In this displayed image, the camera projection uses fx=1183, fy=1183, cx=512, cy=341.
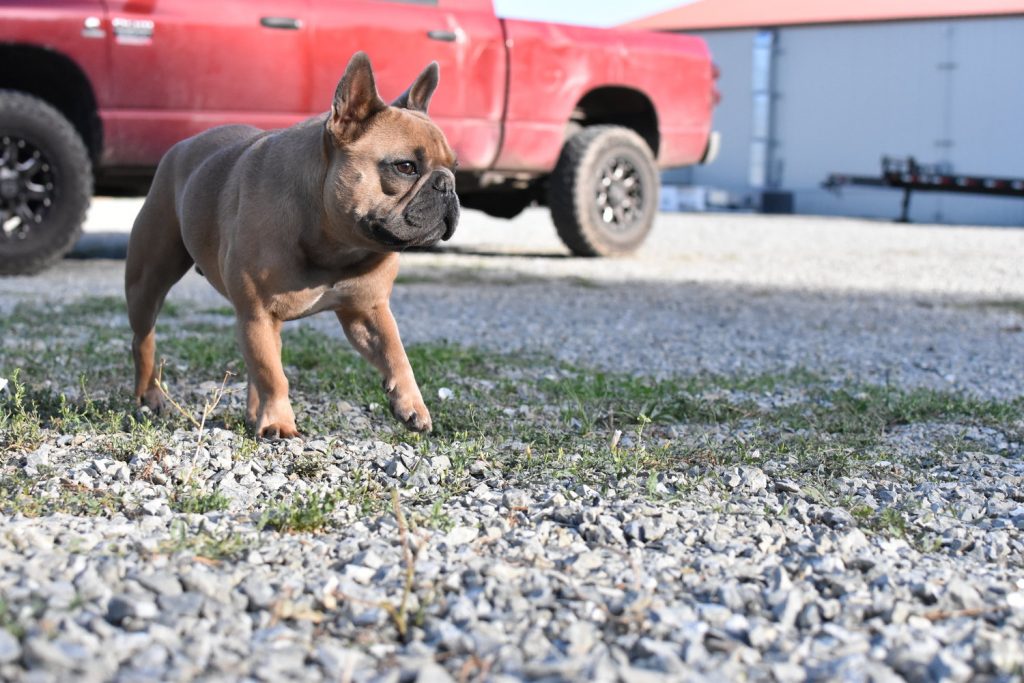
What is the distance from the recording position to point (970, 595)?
2.40 m

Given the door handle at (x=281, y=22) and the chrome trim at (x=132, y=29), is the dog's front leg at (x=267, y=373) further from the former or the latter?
the door handle at (x=281, y=22)

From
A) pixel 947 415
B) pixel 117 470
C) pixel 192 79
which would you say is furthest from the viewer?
pixel 192 79

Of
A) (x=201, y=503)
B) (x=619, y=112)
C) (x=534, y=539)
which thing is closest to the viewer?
(x=534, y=539)

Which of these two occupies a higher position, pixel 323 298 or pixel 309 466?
pixel 323 298

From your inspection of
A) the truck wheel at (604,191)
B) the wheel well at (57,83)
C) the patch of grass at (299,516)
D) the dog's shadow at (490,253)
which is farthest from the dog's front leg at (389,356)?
the dog's shadow at (490,253)

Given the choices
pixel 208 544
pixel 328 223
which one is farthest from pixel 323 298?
pixel 208 544

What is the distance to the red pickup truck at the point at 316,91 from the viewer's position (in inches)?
310

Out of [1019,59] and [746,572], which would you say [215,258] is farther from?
[1019,59]

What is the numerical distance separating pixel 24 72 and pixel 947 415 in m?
6.68

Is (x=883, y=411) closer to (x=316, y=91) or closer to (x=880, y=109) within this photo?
(x=316, y=91)

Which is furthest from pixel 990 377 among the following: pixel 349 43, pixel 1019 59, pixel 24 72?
pixel 1019 59

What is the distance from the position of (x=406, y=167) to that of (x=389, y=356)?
0.62m

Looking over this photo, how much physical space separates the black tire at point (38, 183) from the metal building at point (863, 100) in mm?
19111

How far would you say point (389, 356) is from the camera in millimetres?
3846
